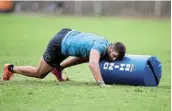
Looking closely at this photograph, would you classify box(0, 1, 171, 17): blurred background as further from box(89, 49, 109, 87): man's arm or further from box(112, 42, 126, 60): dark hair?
box(89, 49, 109, 87): man's arm

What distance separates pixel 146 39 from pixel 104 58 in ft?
46.0

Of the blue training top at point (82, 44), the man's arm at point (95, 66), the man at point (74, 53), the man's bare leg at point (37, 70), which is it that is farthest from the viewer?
the man's bare leg at point (37, 70)

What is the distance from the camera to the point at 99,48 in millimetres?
11188

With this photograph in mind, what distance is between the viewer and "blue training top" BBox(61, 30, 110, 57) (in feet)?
37.0

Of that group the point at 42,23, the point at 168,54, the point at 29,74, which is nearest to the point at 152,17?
the point at 42,23

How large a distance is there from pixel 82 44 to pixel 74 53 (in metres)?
0.21

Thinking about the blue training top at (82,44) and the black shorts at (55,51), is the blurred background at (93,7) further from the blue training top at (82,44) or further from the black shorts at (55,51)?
the blue training top at (82,44)

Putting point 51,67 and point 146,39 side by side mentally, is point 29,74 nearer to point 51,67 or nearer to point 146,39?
point 51,67

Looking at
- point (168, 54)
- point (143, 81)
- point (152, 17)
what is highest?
point (143, 81)

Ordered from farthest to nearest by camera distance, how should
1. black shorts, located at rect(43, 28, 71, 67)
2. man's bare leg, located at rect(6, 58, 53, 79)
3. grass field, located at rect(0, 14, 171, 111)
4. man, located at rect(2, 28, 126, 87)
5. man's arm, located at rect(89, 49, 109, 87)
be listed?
1. man's bare leg, located at rect(6, 58, 53, 79)
2. black shorts, located at rect(43, 28, 71, 67)
3. man, located at rect(2, 28, 126, 87)
4. man's arm, located at rect(89, 49, 109, 87)
5. grass field, located at rect(0, 14, 171, 111)

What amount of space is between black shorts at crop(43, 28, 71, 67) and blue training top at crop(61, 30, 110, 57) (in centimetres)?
12

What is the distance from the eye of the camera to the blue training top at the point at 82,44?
11266 mm

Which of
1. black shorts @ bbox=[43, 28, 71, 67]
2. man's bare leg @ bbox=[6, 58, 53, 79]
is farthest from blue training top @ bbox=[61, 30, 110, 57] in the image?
man's bare leg @ bbox=[6, 58, 53, 79]

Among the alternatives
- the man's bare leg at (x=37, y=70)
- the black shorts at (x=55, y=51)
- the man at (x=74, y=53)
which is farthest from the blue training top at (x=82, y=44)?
the man's bare leg at (x=37, y=70)
